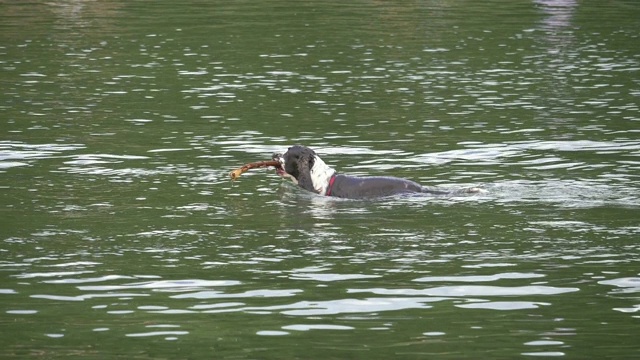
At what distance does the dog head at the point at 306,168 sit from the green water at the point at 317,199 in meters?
0.23

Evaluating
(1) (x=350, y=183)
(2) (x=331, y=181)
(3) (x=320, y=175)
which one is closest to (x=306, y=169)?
(3) (x=320, y=175)

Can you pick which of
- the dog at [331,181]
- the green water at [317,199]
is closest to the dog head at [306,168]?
the dog at [331,181]

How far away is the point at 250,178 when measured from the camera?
22.5 metres

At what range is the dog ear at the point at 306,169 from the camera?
2041 cm

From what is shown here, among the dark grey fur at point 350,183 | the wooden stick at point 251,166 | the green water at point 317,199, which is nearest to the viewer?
the green water at point 317,199

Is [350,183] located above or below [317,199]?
above

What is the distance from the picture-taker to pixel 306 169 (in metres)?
20.4

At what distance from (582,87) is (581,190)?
1202 centimetres

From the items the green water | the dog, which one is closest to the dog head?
the dog

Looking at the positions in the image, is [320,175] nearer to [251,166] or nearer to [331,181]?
[331,181]

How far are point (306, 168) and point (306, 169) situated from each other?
0.01 metres

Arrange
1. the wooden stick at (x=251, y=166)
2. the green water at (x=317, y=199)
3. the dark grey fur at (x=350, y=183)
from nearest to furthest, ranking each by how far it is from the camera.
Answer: the green water at (x=317, y=199)
the dark grey fur at (x=350, y=183)
the wooden stick at (x=251, y=166)

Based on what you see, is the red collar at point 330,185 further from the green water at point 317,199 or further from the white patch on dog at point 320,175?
the green water at point 317,199

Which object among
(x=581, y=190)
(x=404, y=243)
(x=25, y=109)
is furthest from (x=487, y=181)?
(x=25, y=109)
